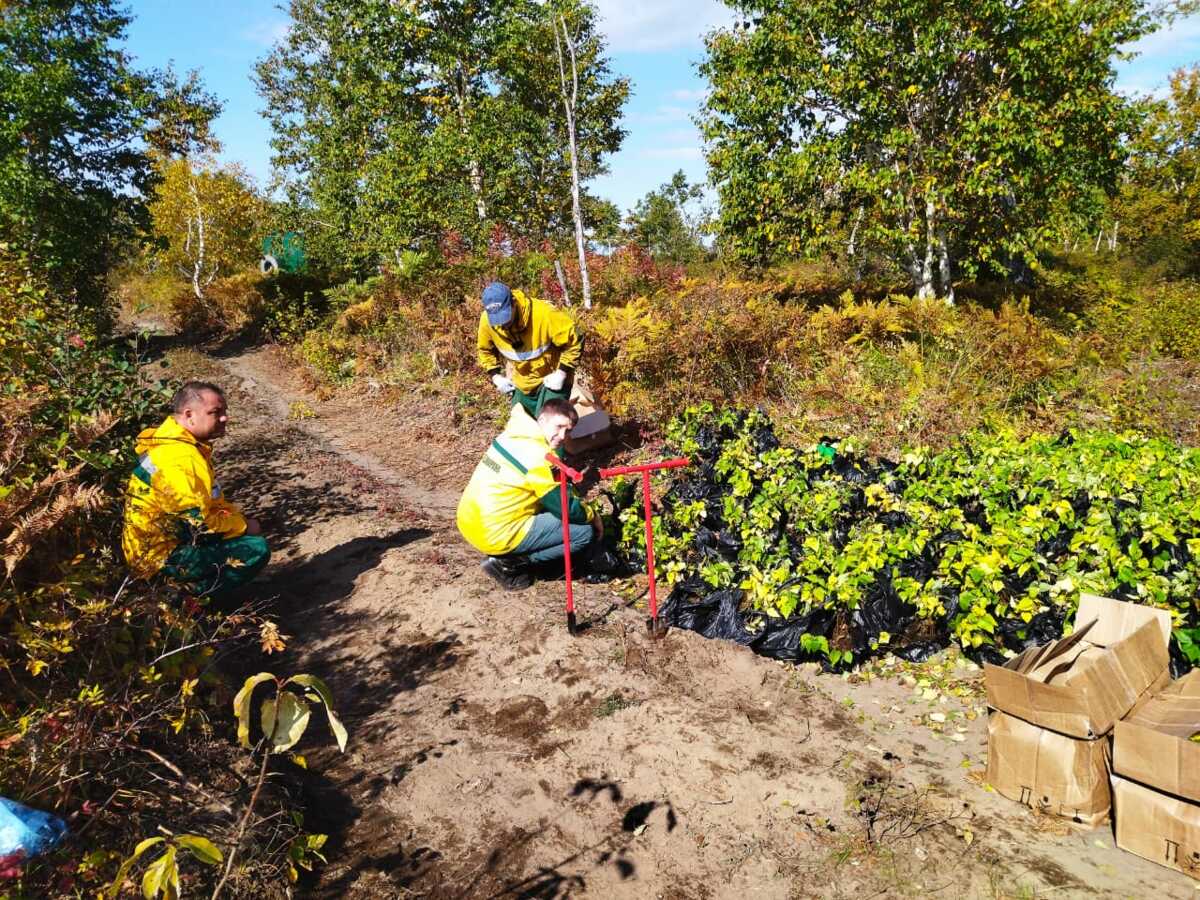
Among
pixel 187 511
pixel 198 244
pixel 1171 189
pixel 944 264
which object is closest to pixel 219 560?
pixel 187 511

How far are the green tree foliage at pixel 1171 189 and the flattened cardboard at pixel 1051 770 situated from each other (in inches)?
822

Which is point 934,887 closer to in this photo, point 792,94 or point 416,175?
point 792,94

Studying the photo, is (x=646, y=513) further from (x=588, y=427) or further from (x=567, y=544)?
(x=588, y=427)

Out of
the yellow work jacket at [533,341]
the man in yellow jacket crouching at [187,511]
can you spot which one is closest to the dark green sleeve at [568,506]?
the yellow work jacket at [533,341]

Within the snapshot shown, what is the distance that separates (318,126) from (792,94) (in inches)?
486

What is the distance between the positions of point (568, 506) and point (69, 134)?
53.0 feet

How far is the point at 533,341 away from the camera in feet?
18.0

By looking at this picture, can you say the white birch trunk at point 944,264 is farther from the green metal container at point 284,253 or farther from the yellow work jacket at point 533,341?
the green metal container at point 284,253

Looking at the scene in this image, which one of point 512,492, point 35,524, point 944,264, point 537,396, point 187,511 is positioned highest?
point 944,264

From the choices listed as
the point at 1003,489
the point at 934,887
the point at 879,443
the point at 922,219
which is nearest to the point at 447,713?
the point at 934,887

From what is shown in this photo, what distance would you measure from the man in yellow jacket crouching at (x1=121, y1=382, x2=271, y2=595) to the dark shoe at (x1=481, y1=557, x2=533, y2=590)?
153 cm

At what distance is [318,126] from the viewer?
16.7 metres

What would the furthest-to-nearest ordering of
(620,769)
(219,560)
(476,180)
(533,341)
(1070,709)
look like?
(476,180), (533,341), (219,560), (620,769), (1070,709)

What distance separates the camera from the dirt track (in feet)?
8.32
